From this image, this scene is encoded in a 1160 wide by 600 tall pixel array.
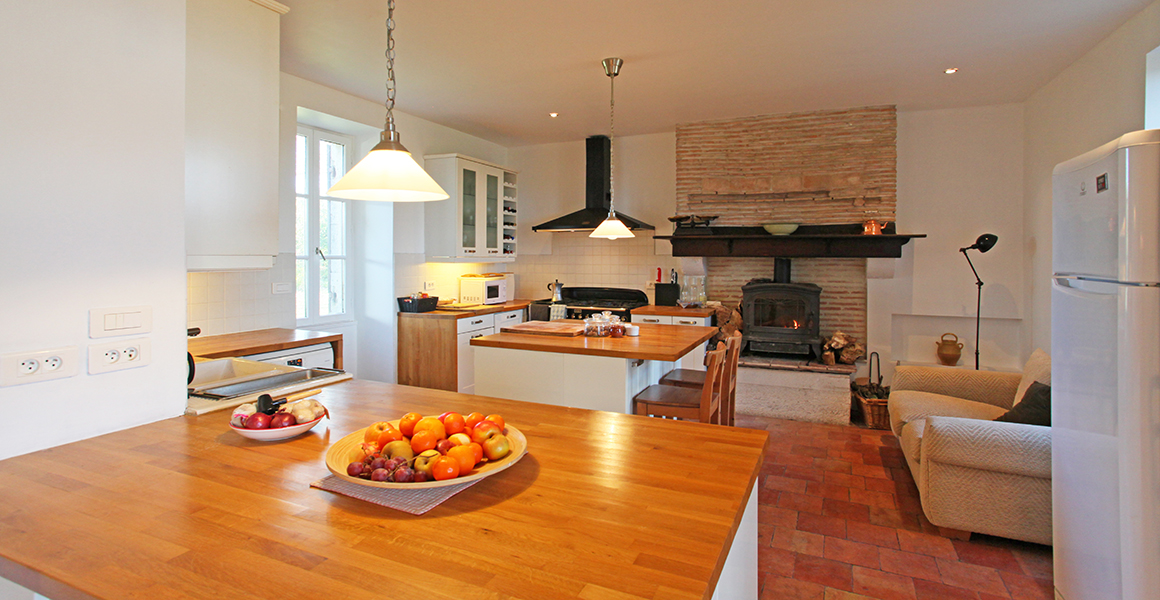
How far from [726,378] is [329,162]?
11.7ft

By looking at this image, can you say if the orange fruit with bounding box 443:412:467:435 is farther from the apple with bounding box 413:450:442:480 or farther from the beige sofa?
the beige sofa

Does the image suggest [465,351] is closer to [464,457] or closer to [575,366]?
→ [575,366]

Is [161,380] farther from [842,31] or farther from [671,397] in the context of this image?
[842,31]

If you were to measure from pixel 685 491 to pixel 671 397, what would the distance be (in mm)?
1903

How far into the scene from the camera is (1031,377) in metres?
3.17

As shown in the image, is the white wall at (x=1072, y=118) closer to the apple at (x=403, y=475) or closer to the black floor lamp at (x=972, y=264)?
the black floor lamp at (x=972, y=264)

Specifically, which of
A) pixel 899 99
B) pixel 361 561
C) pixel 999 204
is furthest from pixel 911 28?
pixel 361 561

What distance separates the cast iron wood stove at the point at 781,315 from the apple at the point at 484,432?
14.0 feet

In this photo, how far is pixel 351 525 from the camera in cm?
107

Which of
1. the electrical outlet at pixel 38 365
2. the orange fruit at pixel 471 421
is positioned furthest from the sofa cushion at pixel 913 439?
the electrical outlet at pixel 38 365

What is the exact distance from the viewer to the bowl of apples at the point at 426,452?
1.17 meters

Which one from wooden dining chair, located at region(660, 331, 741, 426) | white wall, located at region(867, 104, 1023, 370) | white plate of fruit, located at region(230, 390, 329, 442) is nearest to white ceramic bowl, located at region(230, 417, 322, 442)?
white plate of fruit, located at region(230, 390, 329, 442)

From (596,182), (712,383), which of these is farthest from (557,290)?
(712,383)

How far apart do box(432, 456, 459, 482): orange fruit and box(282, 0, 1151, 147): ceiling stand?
2467 mm
